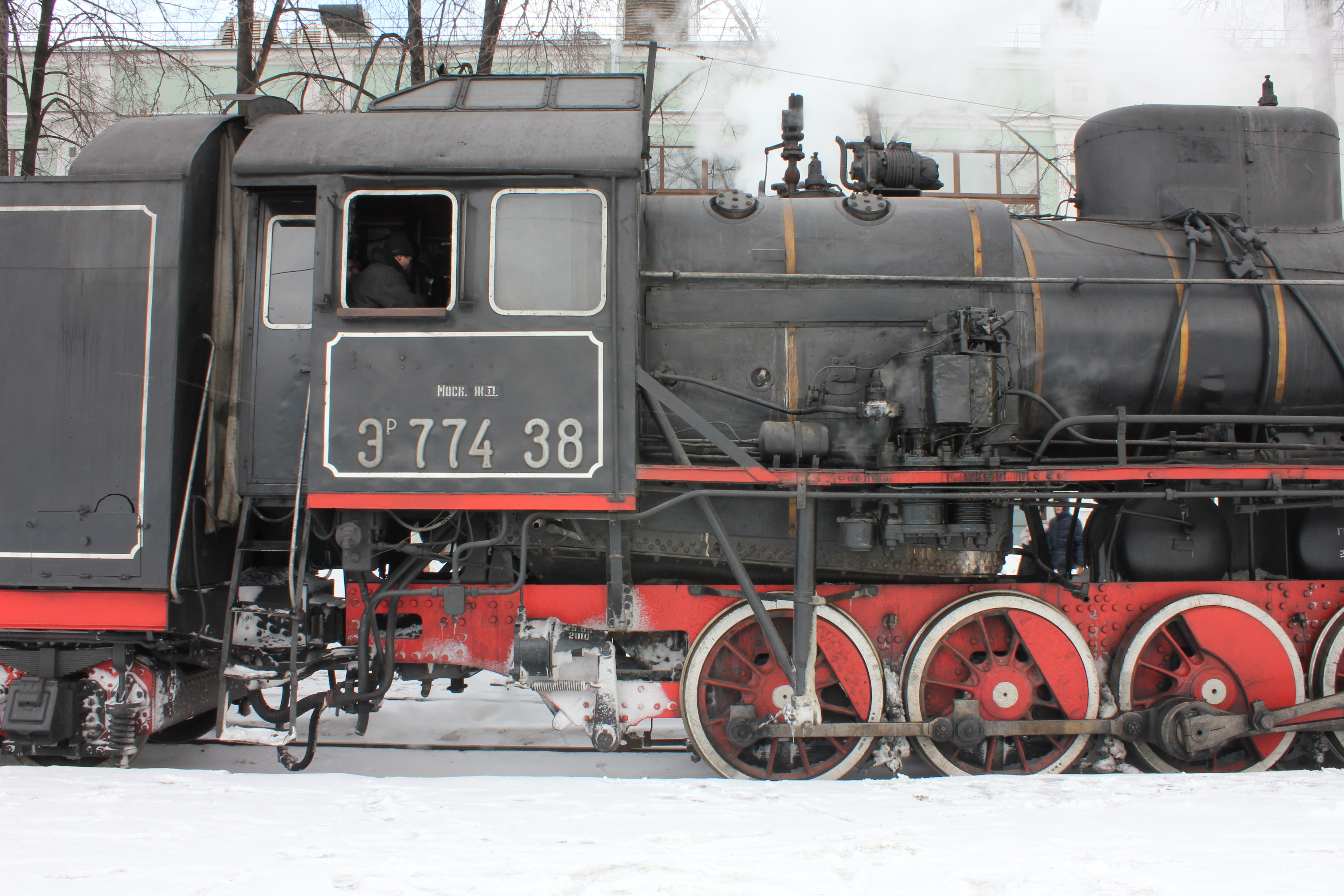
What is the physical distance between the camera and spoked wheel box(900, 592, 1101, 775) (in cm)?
384

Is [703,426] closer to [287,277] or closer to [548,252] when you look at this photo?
[548,252]

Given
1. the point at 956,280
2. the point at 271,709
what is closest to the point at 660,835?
the point at 271,709

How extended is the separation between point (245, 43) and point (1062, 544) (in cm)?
942

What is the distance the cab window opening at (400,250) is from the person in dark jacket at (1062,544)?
3582 mm

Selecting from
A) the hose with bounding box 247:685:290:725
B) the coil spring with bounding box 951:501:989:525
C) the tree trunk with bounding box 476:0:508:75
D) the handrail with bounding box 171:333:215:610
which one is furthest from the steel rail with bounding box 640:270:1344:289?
the tree trunk with bounding box 476:0:508:75

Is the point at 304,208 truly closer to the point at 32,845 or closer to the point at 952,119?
the point at 32,845

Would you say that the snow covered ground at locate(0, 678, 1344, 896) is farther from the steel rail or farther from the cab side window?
the steel rail

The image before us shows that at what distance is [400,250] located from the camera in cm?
384

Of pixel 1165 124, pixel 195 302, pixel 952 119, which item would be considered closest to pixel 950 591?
pixel 1165 124

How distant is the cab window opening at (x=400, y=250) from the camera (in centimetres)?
348

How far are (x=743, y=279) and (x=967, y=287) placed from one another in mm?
1152

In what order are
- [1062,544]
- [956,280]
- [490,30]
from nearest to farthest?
1. [956,280]
2. [1062,544]
3. [490,30]

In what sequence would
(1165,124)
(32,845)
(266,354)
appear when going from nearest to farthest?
(32,845)
(266,354)
(1165,124)

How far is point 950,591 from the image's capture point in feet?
13.0
